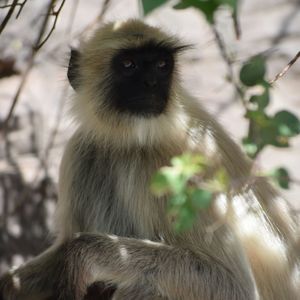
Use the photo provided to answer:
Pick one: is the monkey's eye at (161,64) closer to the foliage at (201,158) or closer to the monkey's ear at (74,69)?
the monkey's ear at (74,69)

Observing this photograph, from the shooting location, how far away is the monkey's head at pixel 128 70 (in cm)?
444

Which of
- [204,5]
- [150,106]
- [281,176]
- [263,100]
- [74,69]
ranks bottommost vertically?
[74,69]

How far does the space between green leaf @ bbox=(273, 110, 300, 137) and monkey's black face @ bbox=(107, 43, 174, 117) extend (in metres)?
1.86

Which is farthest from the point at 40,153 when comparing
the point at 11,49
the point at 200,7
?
the point at 200,7

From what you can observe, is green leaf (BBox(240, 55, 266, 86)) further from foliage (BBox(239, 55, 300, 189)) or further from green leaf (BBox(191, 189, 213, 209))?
green leaf (BBox(191, 189, 213, 209))

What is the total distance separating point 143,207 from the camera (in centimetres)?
450

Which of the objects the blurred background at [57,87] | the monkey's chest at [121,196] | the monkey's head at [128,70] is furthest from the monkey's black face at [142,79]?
the blurred background at [57,87]

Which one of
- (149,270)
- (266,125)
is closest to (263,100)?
(266,125)

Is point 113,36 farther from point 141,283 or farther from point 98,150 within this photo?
point 141,283

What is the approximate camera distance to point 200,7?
227 centimetres

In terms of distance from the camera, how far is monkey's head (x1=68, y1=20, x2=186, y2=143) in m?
4.44

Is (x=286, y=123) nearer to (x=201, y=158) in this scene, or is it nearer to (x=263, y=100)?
(x=263, y=100)

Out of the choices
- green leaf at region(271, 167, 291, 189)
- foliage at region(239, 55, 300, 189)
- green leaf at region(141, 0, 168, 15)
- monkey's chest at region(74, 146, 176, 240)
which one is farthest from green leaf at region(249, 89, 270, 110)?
monkey's chest at region(74, 146, 176, 240)

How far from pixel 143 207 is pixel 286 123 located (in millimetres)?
2030
